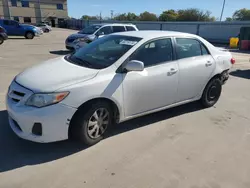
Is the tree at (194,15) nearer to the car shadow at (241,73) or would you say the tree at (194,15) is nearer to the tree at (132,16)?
the tree at (132,16)

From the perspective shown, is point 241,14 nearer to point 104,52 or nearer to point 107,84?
point 104,52

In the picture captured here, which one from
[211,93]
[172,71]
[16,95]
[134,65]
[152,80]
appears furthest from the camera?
[211,93]

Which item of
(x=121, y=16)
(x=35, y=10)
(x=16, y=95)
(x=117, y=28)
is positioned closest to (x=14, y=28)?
(x=117, y=28)

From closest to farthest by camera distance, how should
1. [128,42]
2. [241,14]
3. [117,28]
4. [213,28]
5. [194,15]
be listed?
[128,42], [117,28], [213,28], [194,15], [241,14]

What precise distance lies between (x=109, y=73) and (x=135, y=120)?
1260mm

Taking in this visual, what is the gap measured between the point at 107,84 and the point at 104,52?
2.89 ft

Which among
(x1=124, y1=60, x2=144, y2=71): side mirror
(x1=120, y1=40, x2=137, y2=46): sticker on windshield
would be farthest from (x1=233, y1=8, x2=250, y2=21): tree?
(x1=124, y1=60, x2=144, y2=71): side mirror

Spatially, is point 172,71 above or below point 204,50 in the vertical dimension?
below

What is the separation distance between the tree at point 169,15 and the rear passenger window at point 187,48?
69653 mm

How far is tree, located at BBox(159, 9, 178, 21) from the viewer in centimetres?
7103

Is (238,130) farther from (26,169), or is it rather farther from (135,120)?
(26,169)

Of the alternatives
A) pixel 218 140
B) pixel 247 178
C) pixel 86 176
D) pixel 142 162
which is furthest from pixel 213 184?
pixel 86 176

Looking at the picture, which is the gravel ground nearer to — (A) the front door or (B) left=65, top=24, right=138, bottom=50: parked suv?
(A) the front door

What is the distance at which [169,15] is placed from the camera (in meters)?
72.7
